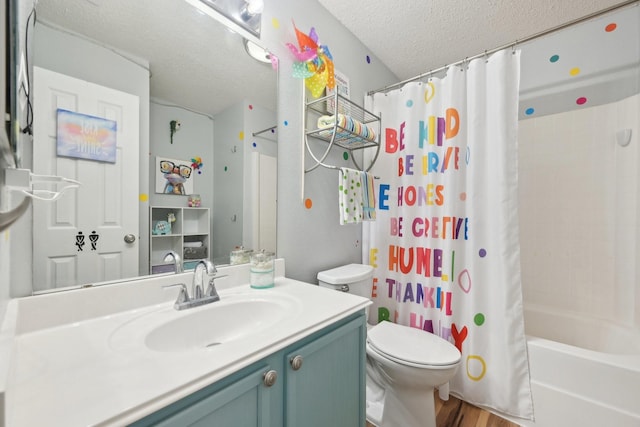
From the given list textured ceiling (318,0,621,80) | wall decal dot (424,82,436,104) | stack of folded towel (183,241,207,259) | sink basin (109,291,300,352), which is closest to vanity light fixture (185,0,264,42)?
textured ceiling (318,0,621,80)

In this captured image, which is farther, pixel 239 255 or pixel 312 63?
pixel 312 63

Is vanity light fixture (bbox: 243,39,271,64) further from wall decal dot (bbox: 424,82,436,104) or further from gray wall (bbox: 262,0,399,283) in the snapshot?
wall decal dot (bbox: 424,82,436,104)

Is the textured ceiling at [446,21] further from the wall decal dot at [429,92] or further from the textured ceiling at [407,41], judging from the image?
the wall decal dot at [429,92]

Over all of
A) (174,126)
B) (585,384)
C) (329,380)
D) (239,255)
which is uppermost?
(174,126)

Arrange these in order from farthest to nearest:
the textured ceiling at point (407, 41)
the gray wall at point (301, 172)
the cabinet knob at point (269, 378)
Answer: the gray wall at point (301, 172), the textured ceiling at point (407, 41), the cabinet knob at point (269, 378)

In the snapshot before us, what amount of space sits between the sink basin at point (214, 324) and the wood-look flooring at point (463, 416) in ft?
3.04

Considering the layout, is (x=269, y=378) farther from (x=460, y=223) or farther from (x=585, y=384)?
(x=585, y=384)

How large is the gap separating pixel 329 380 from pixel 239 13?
1477 millimetres

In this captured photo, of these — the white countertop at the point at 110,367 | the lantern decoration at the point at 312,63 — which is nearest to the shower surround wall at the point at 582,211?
the lantern decoration at the point at 312,63

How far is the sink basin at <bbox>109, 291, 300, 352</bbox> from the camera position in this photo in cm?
71

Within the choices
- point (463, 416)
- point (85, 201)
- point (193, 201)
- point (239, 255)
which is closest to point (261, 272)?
point (239, 255)

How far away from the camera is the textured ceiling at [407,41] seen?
34.8 inches

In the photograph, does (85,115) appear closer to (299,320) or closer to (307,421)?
(299,320)

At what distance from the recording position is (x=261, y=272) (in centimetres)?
110
